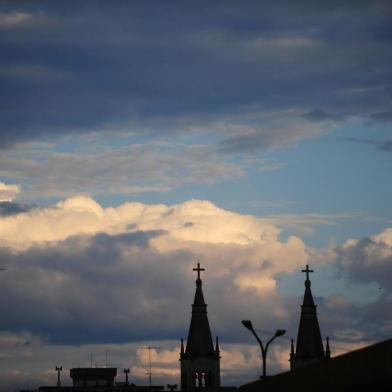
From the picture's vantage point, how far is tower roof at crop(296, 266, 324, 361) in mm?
111688

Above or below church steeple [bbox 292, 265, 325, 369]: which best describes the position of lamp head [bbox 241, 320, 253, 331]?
below

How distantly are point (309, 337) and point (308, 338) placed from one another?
0.40ft

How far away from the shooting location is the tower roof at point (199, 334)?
372ft

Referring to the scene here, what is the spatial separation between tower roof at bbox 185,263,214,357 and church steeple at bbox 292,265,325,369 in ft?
21.7

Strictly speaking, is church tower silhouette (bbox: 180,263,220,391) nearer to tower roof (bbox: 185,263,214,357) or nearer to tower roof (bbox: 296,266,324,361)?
tower roof (bbox: 185,263,214,357)

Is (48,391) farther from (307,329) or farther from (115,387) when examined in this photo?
(307,329)

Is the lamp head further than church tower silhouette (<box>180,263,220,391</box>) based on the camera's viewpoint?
No

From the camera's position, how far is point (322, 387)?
49.9 m

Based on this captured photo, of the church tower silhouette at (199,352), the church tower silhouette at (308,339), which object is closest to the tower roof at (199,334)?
the church tower silhouette at (199,352)

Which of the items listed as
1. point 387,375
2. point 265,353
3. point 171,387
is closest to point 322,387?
point 387,375

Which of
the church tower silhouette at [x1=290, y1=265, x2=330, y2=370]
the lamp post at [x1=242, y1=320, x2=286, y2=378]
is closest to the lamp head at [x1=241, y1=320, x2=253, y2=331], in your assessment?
the lamp post at [x1=242, y1=320, x2=286, y2=378]

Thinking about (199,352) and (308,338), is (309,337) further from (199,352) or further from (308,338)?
(199,352)

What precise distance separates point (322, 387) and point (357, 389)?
15.4 feet

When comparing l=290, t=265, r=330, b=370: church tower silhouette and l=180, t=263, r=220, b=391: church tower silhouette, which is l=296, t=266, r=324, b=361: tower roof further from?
l=180, t=263, r=220, b=391: church tower silhouette
